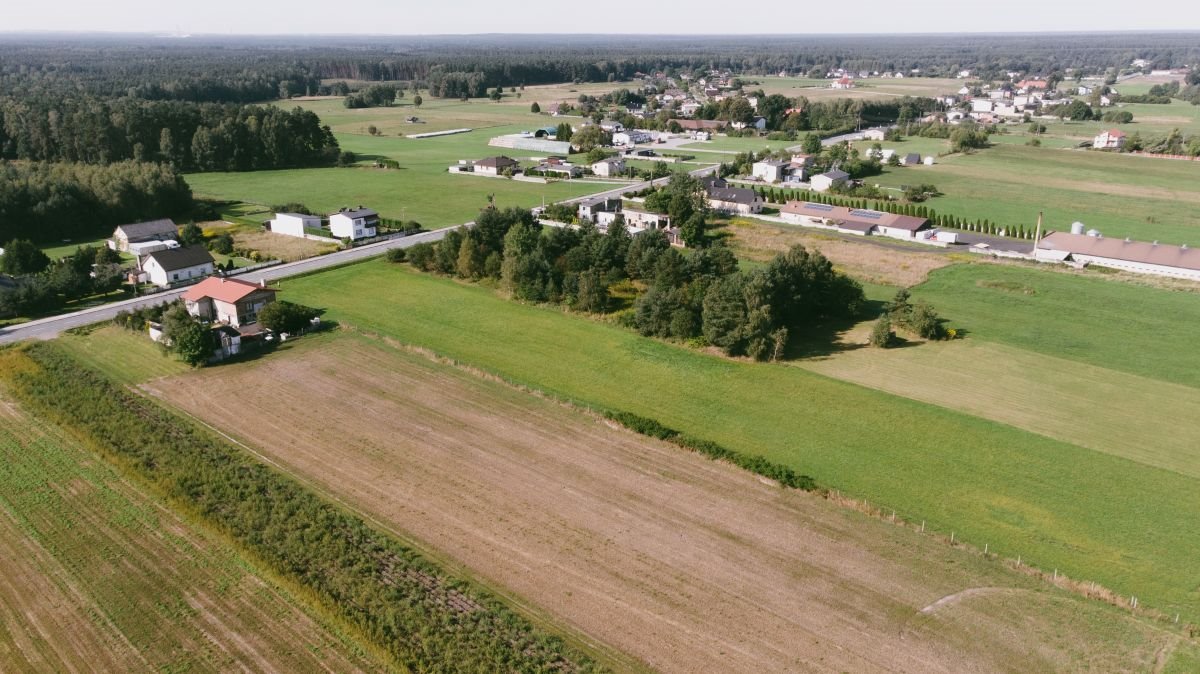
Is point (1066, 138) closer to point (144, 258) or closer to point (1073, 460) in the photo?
point (1073, 460)

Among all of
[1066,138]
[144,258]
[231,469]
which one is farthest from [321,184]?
[1066,138]

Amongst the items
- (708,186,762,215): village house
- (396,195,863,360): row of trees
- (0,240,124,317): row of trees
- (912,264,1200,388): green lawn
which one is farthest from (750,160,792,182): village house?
(0,240,124,317): row of trees

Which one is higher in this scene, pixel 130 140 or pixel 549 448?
pixel 130 140

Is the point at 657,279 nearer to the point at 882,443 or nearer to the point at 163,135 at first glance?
the point at 882,443

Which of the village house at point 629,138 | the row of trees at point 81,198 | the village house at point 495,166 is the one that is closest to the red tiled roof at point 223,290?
the row of trees at point 81,198

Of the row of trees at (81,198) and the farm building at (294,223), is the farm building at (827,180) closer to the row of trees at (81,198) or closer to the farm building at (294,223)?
the farm building at (294,223)
